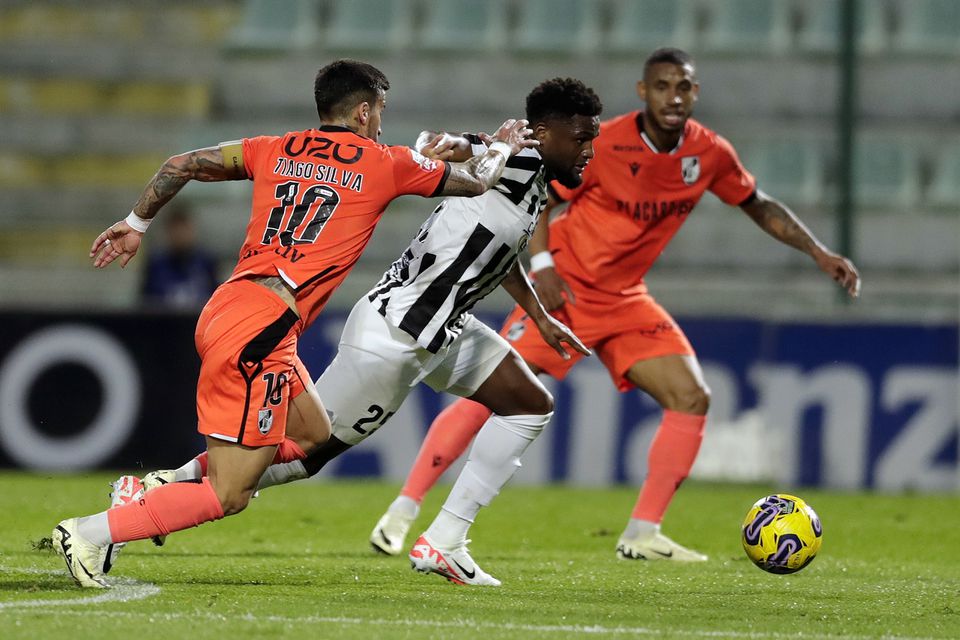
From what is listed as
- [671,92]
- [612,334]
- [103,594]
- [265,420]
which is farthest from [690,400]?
[103,594]

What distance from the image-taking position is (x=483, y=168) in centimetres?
528

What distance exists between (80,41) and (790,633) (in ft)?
43.2

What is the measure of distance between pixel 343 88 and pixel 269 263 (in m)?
0.65

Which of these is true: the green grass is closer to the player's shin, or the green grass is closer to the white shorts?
the player's shin

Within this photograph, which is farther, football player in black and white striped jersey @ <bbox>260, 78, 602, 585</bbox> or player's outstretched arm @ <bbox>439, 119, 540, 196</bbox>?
football player in black and white striped jersey @ <bbox>260, 78, 602, 585</bbox>

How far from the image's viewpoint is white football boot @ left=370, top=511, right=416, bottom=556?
6828 mm

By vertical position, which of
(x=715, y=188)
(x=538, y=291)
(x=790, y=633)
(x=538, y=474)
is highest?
(x=715, y=188)

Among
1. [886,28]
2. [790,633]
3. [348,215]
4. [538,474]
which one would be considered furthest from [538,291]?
[886,28]

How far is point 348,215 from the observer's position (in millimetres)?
5188

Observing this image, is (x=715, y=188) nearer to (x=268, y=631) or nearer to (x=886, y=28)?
(x=268, y=631)

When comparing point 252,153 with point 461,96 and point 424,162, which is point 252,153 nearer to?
point 424,162

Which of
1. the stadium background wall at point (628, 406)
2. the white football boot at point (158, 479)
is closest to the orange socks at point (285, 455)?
the white football boot at point (158, 479)

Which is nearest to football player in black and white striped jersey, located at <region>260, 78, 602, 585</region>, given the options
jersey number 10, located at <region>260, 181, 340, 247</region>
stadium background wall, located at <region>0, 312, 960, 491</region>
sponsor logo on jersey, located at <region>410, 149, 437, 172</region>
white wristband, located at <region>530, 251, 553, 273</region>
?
sponsor logo on jersey, located at <region>410, 149, 437, 172</region>

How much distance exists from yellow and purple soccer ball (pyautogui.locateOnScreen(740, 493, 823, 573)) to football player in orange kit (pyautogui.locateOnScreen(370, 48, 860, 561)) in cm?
80
